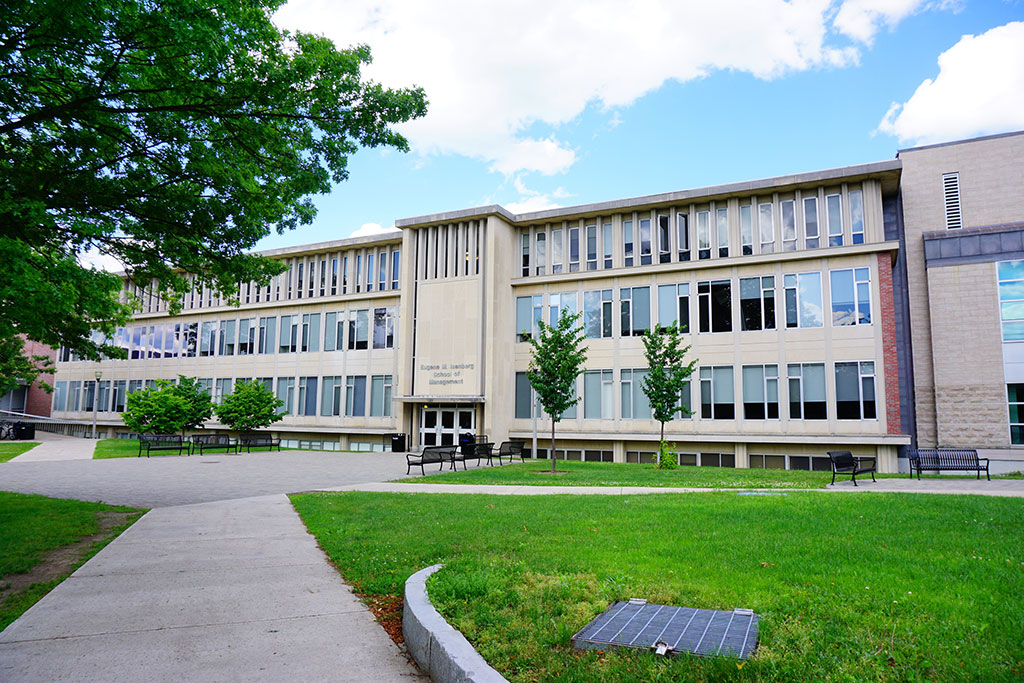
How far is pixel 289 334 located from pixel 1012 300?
126 feet

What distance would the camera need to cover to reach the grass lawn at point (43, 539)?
262 inches

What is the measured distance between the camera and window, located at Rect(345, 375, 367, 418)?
39.8 meters

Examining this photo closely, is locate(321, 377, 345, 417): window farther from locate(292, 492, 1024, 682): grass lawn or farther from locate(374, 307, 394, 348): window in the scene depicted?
locate(292, 492, 1024, 682): grass lawn

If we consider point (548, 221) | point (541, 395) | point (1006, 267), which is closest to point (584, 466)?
point (541, 395)

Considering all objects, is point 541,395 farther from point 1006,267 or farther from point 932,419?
point 1006,267

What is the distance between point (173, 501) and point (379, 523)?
608 centimetres

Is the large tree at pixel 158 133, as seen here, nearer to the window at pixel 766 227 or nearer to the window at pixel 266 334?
the window at pixel 766 227

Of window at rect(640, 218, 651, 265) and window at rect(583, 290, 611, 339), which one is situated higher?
window at rect(640, 218, 651, 265)

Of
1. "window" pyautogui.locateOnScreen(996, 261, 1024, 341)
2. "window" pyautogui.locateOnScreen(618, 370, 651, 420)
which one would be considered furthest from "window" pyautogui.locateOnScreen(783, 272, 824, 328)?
"window" pyautogui.locateOnScreen(996, 261, 1024, 341)

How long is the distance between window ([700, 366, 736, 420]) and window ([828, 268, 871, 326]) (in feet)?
16.9

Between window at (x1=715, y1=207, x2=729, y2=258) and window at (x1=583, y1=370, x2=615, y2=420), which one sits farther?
window at (x1=583, y1=370, x2=615, y2=420)

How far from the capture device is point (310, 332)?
139ft

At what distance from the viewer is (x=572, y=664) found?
13.7 feet

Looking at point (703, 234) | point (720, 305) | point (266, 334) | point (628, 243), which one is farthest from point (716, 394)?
point (266, 334)
